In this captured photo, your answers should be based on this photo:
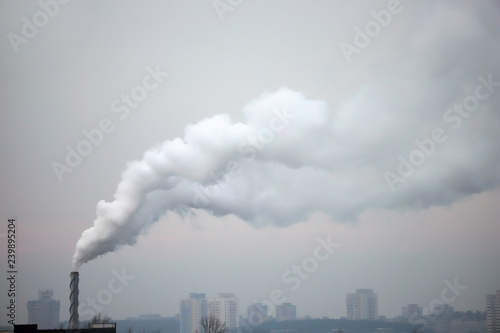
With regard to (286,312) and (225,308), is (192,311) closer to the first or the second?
(225,308)

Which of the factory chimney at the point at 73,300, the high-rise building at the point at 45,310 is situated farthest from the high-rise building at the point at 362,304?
Result: the factory chimney at the point at 73,300

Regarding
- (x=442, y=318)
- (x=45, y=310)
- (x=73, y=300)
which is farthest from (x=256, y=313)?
(x=73, y=300)

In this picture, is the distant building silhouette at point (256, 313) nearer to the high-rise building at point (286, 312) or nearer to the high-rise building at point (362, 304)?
the high-rise building at point (286, 312)

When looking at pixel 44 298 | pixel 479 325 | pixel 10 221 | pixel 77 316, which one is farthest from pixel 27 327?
pixel 479 325

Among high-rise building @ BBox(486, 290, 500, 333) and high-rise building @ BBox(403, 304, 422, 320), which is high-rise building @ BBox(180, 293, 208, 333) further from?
high-rise building @ BBox(486, 290, 500, 333)

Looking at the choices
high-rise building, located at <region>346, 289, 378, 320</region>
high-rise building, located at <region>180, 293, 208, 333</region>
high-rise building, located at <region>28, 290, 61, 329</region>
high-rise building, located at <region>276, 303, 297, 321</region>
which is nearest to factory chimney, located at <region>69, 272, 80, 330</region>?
high-rise building, located at <region>28, 290, 61, 329</region>
